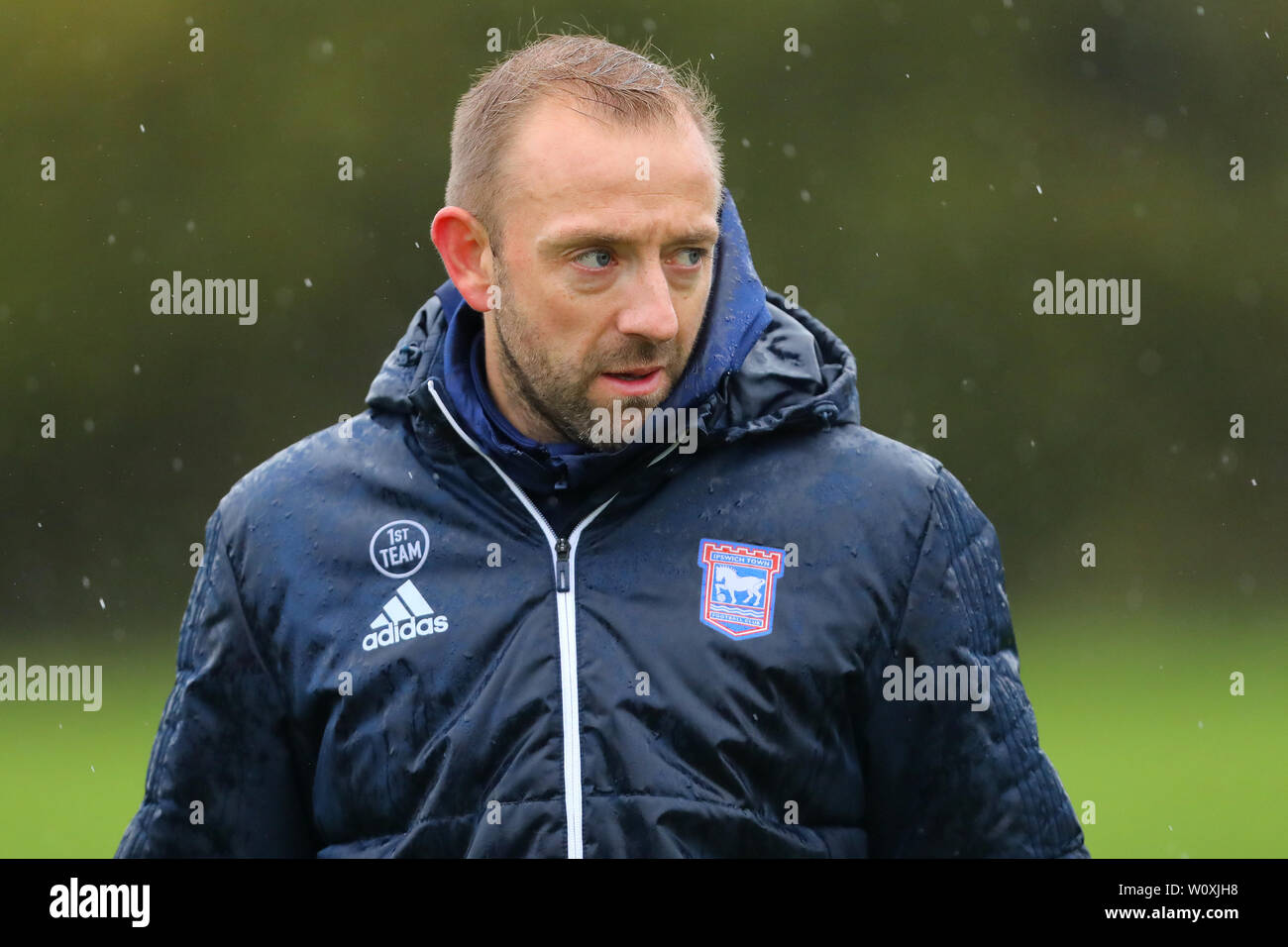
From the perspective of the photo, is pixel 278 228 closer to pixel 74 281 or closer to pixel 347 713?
pixel 74 281

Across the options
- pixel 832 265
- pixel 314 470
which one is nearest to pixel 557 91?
pixel 314 470

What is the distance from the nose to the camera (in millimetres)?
2500

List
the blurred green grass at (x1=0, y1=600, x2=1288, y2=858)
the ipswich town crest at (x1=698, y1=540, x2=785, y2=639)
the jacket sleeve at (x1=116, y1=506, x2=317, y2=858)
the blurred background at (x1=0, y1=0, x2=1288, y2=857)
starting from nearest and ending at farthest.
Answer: the ipswich town crest at (x1=698, y1=540, x2=785, y2=639)
the jacket sleeve at (x1=116, y1=506, x2=317, y2=858)
the blurred green grass at (x1=0, y1=600, x2=1288, y2=858)
the blurred background at (x1=0, y1=0, x2=1288, y2=857)

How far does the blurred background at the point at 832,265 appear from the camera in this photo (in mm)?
11859

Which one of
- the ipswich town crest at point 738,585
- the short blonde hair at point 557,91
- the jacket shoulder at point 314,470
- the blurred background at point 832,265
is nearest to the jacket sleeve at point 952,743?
the ipswich town crest at point 738,585

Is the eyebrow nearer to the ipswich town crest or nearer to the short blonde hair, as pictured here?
the short blonde hair

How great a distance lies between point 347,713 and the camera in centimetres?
255

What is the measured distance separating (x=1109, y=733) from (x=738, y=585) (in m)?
8.59

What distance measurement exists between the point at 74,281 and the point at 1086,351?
674cm

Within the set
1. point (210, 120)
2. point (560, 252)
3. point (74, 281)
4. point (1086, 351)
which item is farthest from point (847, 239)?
point (560, 252)

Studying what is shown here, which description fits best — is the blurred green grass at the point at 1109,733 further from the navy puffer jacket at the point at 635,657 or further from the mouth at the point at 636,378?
the mouth at the point at 636,378

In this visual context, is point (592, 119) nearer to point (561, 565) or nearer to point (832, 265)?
point (561, 565)

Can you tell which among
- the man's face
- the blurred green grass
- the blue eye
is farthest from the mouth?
the blurred green grass

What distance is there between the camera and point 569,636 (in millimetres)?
2484
